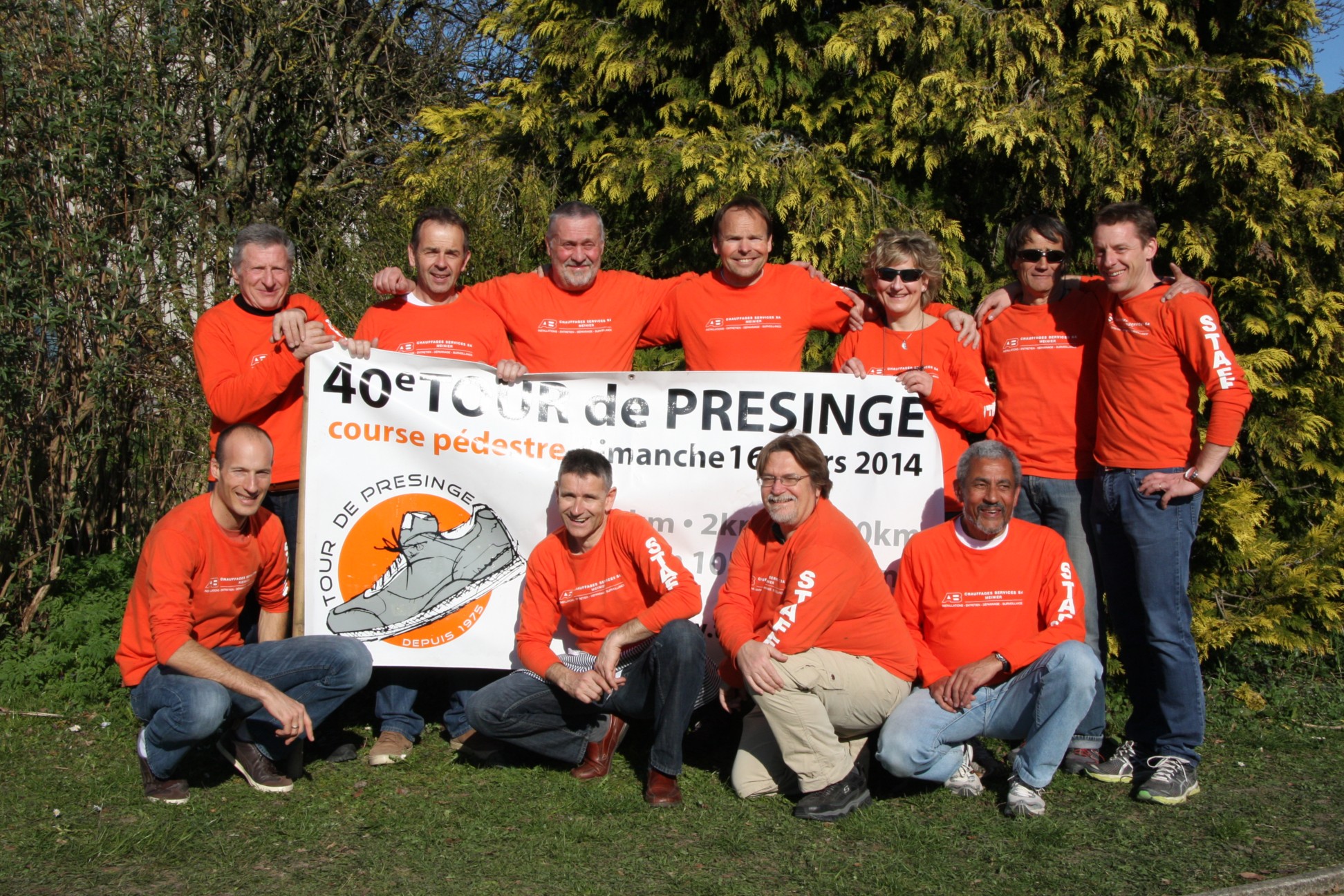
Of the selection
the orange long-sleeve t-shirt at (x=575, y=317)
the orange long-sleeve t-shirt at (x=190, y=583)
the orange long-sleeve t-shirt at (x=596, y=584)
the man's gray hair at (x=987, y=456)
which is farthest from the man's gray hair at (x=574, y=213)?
the man's gray hair at (x=987, y=456)

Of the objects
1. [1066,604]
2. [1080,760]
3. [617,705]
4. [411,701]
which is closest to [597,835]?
[617,705]

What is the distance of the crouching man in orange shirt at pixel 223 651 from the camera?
13.6ft

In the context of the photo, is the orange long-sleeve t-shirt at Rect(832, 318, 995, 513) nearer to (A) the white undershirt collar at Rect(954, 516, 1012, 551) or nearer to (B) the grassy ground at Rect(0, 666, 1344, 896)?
(A) the white undershirt collar at Rect(954, 516, 1012, 551)

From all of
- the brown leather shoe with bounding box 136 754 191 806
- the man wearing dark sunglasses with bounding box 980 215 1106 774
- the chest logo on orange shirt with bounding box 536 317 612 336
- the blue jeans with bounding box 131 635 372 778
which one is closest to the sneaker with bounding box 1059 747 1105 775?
the man wearing dark sunglasses with bounding box 980 215 1106 774

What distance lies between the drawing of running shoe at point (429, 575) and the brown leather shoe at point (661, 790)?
115 centimetres

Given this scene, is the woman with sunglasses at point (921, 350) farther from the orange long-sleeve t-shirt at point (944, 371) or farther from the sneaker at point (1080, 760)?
the sneaker at point (1080, 760)

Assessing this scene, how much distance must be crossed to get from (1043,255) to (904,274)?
575 millimetres

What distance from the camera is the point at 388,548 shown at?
487cm

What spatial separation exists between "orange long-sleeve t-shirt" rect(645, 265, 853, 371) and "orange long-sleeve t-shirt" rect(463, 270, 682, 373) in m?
0.20

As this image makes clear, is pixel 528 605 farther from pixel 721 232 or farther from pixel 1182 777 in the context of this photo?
pixel 1182 777

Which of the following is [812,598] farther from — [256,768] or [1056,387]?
[256,768]

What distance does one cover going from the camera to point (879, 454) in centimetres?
494

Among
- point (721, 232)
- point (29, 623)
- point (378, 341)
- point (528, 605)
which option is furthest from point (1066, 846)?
point (29, 623)

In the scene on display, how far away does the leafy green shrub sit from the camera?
5.55 meters
